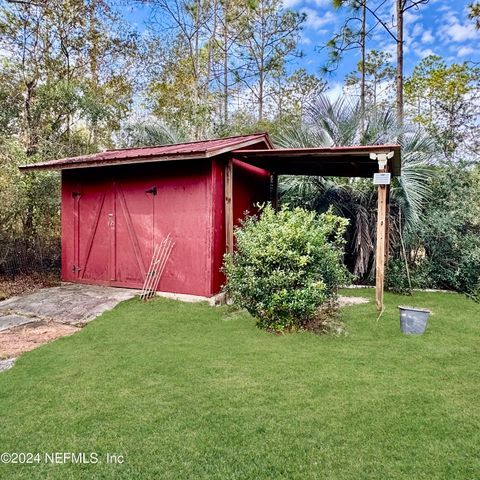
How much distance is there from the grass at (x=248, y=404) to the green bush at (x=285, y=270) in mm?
339

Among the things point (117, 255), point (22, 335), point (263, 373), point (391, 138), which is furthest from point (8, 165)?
point (391, 138)

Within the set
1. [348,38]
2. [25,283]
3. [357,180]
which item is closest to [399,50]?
[348,38]

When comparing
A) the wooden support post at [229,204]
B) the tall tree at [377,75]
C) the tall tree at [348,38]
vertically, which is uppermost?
the tall tree at [377,75]

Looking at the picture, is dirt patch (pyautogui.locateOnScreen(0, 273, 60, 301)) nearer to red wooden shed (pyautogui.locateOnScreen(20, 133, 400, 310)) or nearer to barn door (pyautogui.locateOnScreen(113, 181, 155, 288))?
red wooden shed (pyautogui.locateOnScreen(20, 133, 400, 310))

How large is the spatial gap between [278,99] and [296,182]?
10.4 metres

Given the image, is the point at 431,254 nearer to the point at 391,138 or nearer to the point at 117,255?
the point at 391,138

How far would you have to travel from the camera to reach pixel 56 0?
10.1 meters

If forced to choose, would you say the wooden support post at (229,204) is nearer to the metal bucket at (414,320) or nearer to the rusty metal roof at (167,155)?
the rusty metal roof at (167,155)

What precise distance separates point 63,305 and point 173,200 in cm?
234

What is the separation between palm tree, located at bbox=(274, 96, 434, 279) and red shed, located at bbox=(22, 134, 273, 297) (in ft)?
3.90

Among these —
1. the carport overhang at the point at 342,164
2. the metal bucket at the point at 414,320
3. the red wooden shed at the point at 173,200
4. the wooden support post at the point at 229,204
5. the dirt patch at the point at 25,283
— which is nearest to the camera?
the metal bucket at the point at 414,320

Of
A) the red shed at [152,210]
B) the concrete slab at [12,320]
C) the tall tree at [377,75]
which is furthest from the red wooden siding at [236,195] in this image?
the tall tree at [377,75]

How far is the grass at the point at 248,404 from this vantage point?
2.14 m

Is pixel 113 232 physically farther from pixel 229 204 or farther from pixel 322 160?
Result: pixel 322 160
